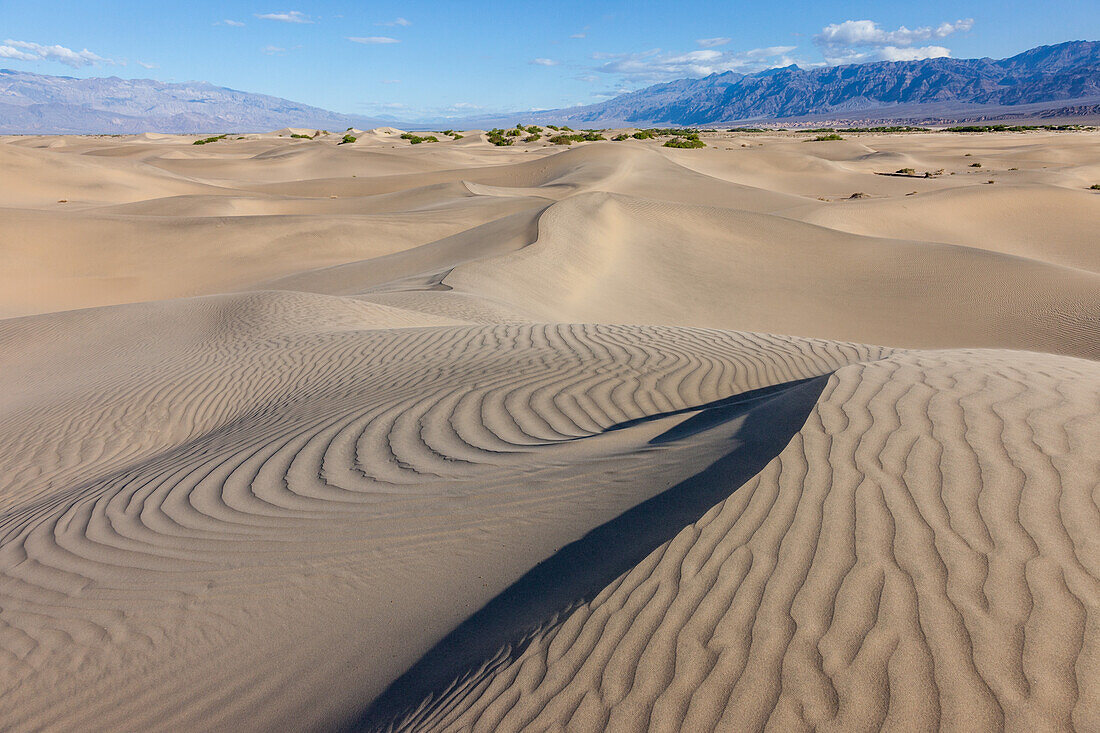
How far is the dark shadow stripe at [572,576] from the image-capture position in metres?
2.68

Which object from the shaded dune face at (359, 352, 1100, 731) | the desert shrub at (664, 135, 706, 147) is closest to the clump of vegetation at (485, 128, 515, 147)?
the desert shrub at (664, 135, 706, 147)

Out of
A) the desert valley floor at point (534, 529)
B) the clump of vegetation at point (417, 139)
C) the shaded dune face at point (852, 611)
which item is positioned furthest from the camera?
A: the clump of vegetation at point (417, 139)

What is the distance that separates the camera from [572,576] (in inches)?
119

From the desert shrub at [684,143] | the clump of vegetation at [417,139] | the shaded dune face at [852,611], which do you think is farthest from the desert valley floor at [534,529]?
the clump of vegetation at [417,139]

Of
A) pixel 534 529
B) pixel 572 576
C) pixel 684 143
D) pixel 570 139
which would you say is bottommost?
pixel 684 143

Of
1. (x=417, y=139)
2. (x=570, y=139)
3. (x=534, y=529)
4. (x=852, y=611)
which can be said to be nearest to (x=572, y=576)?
(x=534, y=529)

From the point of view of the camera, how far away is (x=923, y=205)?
2117cm

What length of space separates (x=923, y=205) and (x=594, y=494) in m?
21.3

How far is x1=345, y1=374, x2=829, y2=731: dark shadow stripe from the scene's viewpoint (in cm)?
268

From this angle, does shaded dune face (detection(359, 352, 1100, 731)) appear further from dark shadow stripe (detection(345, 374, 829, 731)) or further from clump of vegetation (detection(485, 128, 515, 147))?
clump of vegetation (detection(485, 128, 515, 147))

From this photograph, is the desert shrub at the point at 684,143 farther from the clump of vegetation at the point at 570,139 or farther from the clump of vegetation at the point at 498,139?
the clump of vegetation at the point at 498,139

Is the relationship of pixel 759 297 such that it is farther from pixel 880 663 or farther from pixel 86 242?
pixel 86 242

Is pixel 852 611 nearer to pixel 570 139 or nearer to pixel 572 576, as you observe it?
pixel 572 576

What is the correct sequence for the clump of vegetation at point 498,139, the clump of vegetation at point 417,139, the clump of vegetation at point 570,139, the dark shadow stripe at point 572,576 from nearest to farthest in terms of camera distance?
the dark shadow stripe at point 572,576
the clump of vegetation at point 570,139
the clump of vegetation at point 498,139
the clump of vegetation at point 417,139
